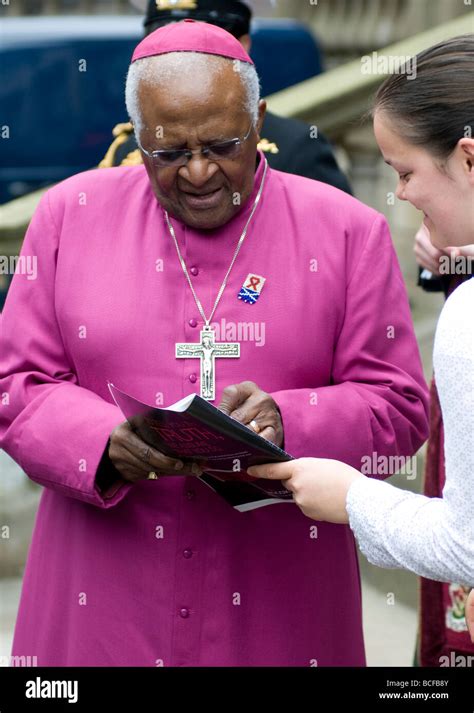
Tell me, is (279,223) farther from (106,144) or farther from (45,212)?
(106,144)

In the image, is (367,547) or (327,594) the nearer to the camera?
(367,547)

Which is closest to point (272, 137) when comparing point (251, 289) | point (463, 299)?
point (251, 289)

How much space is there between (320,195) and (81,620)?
42.8 inches

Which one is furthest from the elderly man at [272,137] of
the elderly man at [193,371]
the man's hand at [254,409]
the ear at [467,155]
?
the ear at [467,155]

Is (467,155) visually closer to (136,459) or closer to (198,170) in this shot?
(198,170)

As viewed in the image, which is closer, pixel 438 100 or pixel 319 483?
pixel 438 100

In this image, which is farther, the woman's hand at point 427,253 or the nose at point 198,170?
the woman's hand at point 427,253

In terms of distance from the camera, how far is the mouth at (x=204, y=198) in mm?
2973

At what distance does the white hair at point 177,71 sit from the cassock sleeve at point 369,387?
0.41 meters

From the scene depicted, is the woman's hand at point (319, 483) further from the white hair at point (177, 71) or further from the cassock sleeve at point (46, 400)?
the white hair at point (177, 71)

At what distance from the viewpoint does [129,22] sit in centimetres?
762

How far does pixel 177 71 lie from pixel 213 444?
0.80 m

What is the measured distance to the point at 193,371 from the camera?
300cm
